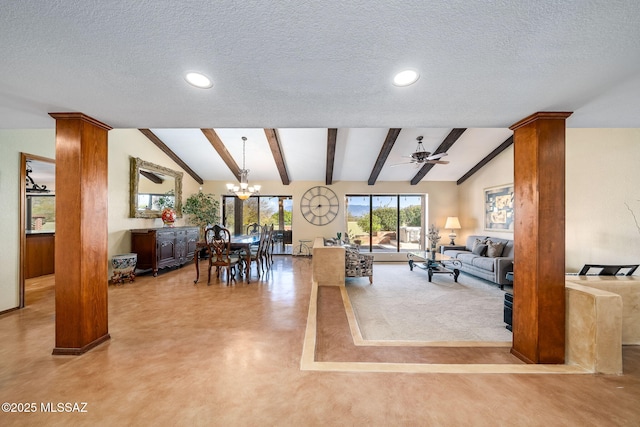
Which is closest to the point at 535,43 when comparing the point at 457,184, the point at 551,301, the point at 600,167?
the point at 551,301

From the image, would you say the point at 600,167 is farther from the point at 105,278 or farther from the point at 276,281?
the point at 105,278

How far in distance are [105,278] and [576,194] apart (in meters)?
6.79

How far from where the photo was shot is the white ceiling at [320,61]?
3.54 feet

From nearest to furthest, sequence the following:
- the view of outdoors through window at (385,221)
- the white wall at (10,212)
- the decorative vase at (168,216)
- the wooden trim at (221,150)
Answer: the white wall at (10,212) < the wooden trim at (221,150) < the decorative vase at (168,216) < the view of outdoors through window at (385,221)

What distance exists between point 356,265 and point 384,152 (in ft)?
9.23

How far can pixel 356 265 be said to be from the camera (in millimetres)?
4625

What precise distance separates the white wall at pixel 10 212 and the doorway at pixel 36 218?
0.04 m

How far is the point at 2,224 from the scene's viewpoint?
3.11 metres

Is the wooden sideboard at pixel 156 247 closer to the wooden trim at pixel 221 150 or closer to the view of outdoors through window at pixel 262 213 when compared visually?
the wooden trim at pixel 221 150

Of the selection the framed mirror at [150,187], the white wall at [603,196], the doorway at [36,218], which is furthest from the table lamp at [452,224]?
the doorway at [36,218]

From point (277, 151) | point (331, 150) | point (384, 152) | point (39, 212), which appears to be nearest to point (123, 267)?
point (39, 212)

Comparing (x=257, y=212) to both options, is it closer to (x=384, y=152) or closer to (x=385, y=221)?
(x=385, y=221)

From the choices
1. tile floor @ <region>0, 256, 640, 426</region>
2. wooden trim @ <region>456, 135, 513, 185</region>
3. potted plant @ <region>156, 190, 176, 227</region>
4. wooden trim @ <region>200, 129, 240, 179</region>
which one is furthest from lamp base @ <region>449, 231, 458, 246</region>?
potted plant @ <region>156, 190, 176, 227</region>

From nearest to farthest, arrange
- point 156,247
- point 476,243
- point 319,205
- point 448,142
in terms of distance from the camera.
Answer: point 156,247 < point 448,142 < point 476,243 < point 319,205
